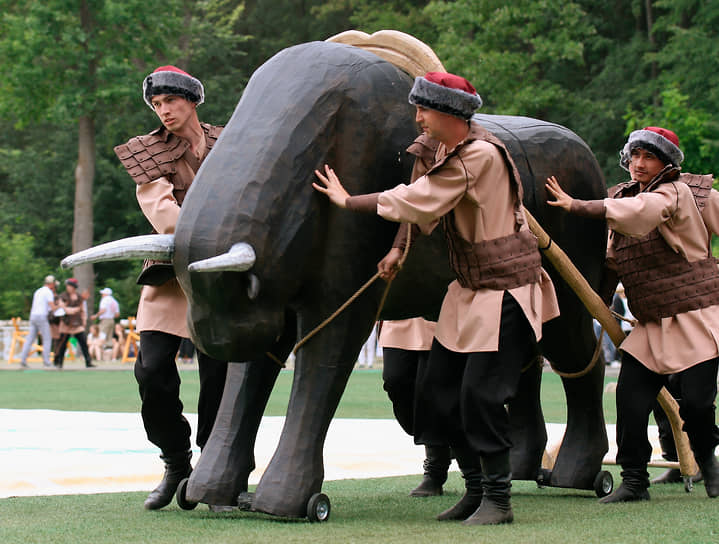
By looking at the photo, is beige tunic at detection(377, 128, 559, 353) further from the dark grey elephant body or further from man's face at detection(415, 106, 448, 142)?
the dark grey elephant body

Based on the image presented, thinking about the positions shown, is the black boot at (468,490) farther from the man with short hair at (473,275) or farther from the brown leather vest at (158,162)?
the brown leather vest at (158,162)

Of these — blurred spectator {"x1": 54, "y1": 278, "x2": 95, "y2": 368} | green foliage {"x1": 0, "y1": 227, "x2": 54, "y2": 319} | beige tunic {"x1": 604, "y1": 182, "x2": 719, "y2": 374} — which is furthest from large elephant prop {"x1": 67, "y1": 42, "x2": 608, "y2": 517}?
green foliage {"x1": 0, "y1": 227, "x2": 54, "y2": 319}

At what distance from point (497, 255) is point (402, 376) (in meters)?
2.01

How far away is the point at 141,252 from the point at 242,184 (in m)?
0.55

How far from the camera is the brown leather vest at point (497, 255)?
18.0 ft

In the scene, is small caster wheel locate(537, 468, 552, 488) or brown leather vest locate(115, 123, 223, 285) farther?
small caster wheel locate(537, 468, 552, 488)

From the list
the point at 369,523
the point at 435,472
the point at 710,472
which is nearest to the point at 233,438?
the point at 369,523

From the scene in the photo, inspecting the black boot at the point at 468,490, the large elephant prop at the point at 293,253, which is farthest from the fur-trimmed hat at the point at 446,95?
the black boot at the point at 468,490

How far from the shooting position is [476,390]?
5.38 metres

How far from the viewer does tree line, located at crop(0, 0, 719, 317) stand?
2967 cm

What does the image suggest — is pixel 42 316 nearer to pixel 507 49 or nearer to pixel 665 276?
pixel 507 49

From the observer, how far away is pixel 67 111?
3244 centimetres

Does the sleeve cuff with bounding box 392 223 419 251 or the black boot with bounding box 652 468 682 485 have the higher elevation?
the sleeve cuff with bounding box 392 223 419 251

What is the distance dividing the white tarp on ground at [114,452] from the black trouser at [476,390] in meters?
1.81
